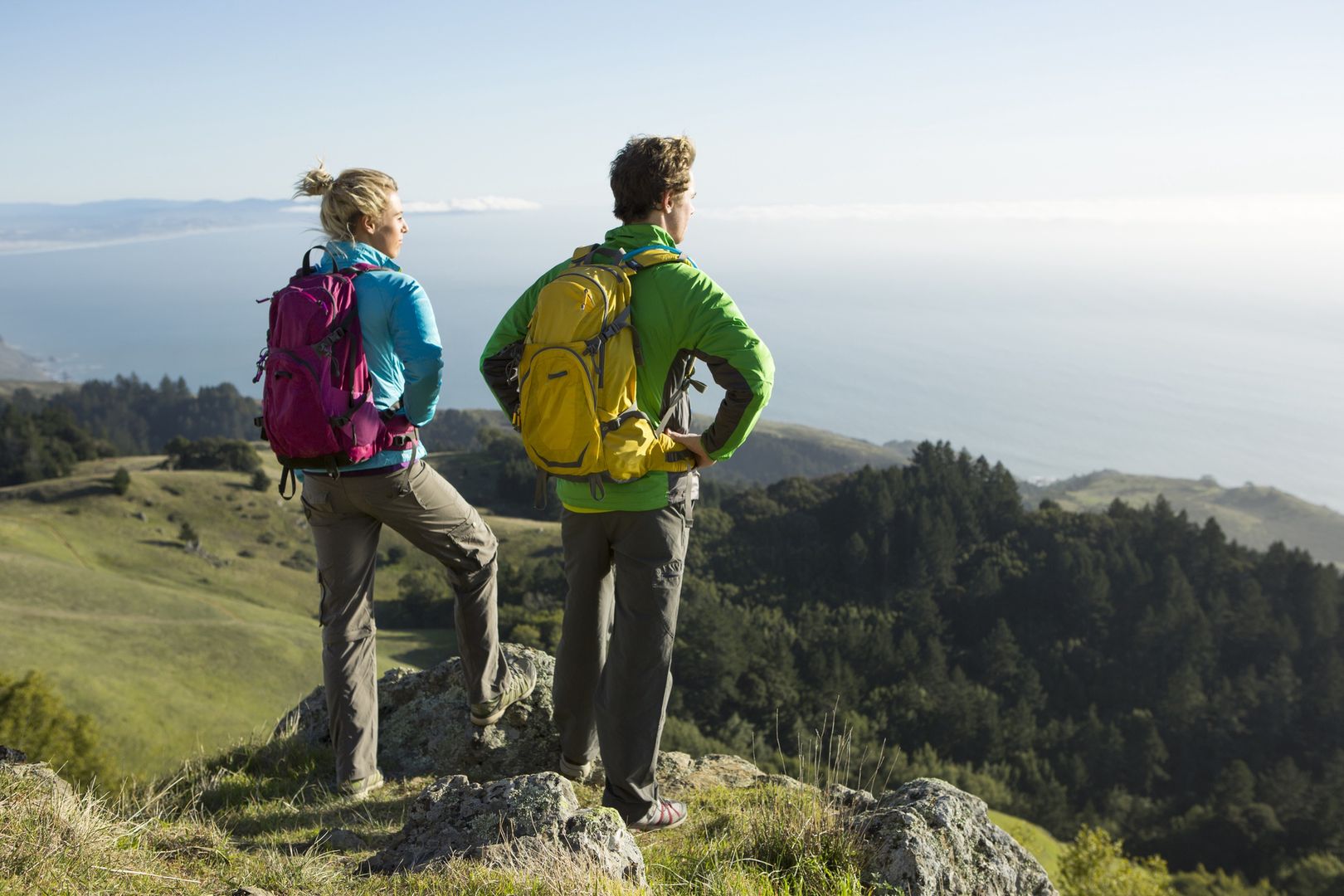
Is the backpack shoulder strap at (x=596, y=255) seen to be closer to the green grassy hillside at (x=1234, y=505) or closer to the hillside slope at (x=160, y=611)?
the hillside slope at (x=160, y=611)

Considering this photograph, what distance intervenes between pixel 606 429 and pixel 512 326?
0.63m

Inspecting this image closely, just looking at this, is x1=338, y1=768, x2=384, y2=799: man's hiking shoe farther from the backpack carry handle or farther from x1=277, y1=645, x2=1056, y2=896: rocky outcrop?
the backpack carry handle

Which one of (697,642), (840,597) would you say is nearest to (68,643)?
(697,642)

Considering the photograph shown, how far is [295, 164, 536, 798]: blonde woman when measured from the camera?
3406 millimetres

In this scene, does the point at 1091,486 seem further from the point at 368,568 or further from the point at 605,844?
the point at 605,844

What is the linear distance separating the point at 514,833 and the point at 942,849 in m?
1.52

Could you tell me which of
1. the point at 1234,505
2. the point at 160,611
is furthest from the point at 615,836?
the point at 1234,505

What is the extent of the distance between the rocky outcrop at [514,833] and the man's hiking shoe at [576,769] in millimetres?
724

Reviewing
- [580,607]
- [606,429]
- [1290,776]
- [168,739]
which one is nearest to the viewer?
[606,429]

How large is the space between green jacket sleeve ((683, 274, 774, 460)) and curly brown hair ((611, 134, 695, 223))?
1.21 ft

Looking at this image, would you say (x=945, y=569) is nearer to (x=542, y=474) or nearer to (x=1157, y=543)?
(x=1157, y=543)

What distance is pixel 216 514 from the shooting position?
176 feet

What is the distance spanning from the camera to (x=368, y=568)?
149 inches

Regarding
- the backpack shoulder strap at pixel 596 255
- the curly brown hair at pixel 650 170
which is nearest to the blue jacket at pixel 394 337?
the backpack shoulder strap at pixel 596 255
